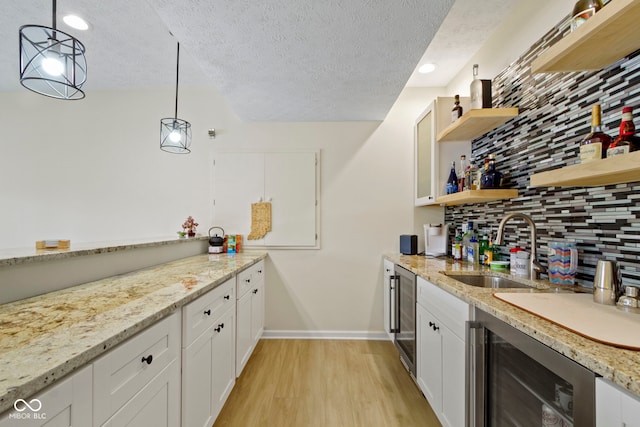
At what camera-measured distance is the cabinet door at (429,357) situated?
60.7 inches

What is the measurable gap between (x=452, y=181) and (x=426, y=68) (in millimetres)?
1151

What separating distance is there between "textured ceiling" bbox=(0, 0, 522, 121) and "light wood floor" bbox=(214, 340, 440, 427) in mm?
2332

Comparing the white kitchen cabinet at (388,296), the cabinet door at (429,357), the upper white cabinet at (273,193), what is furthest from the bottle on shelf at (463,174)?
the upper white cabinet at (273,193)

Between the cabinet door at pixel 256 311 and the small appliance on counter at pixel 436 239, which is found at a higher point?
the small appliance on counter at pixel 436 239

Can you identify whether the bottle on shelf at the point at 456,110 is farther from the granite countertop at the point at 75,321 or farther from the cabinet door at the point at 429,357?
the granite countertop at the point at 75,321

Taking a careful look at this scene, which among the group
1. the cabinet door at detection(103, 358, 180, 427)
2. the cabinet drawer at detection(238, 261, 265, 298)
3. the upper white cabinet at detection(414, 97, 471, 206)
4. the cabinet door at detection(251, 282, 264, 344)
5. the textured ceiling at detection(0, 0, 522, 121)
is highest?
the textured ceiling at detection(0, 0, 522, 121)

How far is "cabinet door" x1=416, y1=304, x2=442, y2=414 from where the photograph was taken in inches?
60.7

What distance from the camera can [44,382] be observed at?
55 cm

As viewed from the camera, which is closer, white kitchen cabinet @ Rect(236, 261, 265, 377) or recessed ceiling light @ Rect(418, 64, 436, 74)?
white kitchen cabinet @ Rect(236, 261, 265, 377)

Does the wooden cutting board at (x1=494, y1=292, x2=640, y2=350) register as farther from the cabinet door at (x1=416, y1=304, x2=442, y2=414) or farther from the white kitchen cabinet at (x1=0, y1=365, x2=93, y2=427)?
the white kitchen cabinet at (x1=0, y1=365, x2=93, y2=427)

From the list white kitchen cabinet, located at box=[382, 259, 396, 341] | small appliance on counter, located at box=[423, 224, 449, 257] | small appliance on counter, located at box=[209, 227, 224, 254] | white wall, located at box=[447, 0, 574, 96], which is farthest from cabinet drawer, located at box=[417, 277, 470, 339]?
small appliance on counter, located at box=[209, 227, 224, 254]

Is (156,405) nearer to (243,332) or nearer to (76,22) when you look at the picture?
(243,332)

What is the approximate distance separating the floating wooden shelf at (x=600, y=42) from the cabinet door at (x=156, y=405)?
6.37 feet

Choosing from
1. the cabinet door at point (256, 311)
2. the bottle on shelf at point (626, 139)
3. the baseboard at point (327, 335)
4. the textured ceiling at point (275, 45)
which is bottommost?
the baseboard at point (327, 335)
